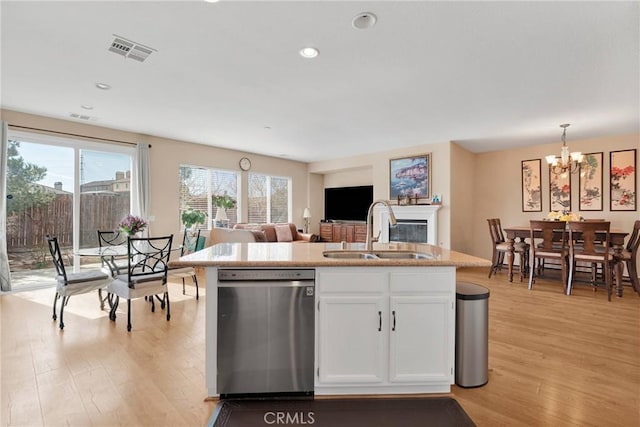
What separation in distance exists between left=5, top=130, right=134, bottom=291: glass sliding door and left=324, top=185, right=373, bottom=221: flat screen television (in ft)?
16.8

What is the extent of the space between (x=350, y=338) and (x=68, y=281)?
3.07m

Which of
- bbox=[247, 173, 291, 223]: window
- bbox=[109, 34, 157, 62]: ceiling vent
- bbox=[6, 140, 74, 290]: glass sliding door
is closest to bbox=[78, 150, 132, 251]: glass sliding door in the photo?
bbox=[6, 140, 74, 290]: glass sliding door

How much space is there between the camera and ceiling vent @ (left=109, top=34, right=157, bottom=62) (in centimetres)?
252

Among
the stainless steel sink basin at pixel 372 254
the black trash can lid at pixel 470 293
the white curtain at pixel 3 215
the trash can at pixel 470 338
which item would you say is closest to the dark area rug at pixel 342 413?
the trash can at pixel 470 338

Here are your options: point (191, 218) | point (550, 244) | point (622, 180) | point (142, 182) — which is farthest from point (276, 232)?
point (622, 180)

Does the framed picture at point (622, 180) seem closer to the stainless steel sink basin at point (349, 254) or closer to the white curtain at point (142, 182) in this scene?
the stainless steel sink basin at point (349, 254)

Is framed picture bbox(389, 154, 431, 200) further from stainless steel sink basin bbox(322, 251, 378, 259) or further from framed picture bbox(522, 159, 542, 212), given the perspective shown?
stainless steel sink basin bbox(322, 251, 378, 259)

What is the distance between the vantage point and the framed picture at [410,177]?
6.20 meters

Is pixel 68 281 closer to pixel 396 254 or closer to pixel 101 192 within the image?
pixel 101 192

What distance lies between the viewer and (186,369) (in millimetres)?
2273

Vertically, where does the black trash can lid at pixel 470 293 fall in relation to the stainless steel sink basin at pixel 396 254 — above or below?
below

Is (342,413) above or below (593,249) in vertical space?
below

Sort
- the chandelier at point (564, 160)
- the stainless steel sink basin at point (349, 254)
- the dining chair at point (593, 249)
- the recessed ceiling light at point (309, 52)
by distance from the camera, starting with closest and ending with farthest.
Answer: the stainless steel sink basin at point (349, 254) < the recessed ceiling light at point (309, 52) < the dining chair at point (593, 249) < the chandelier at point (564, 160)

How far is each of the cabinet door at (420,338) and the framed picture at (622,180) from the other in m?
5.60
